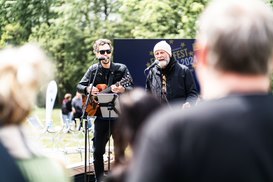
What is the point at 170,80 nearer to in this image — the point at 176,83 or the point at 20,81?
the point at 176,83

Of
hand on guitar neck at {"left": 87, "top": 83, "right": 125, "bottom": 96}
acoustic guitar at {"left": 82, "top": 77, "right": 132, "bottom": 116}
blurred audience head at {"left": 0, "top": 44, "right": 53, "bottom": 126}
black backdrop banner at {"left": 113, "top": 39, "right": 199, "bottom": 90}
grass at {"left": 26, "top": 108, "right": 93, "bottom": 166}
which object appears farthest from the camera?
grass at {"left": 26, "top": 108, "right": 93, "bottom": 166}

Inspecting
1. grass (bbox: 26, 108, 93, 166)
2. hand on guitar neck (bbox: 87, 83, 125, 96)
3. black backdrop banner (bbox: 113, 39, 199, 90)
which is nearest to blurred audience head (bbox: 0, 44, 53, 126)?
hand on guitar neck (bbox: 87, 83, 125, 96)

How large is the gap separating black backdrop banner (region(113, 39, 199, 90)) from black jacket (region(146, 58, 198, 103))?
7.38 feet

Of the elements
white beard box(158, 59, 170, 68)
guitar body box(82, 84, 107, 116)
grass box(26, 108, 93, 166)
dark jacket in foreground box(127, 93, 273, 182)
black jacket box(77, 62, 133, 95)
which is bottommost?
grass box(26, 108, 93, 166)

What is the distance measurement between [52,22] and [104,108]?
27733 millimetres

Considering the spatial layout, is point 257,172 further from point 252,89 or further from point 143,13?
point 143,13

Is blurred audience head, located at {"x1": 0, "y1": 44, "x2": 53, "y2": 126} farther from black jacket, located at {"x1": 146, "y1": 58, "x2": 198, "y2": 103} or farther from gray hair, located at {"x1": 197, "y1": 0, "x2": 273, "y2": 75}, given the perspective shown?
black jacket, located at {"x1": 146, "y1": 58, "x2": 198, "y2": 103}

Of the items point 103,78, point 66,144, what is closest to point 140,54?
point 103,78

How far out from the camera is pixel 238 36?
175 cm

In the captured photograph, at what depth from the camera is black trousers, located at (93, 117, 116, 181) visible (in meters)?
7.87

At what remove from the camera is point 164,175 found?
166cm

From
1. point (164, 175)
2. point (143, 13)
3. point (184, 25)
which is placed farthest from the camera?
point (143, 13)

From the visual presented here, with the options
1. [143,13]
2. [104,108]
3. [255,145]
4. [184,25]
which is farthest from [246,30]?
[143,13]

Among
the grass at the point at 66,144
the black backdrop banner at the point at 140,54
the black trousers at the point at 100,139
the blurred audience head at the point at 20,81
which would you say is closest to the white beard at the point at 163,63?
the black trousers at the point at 100,139
